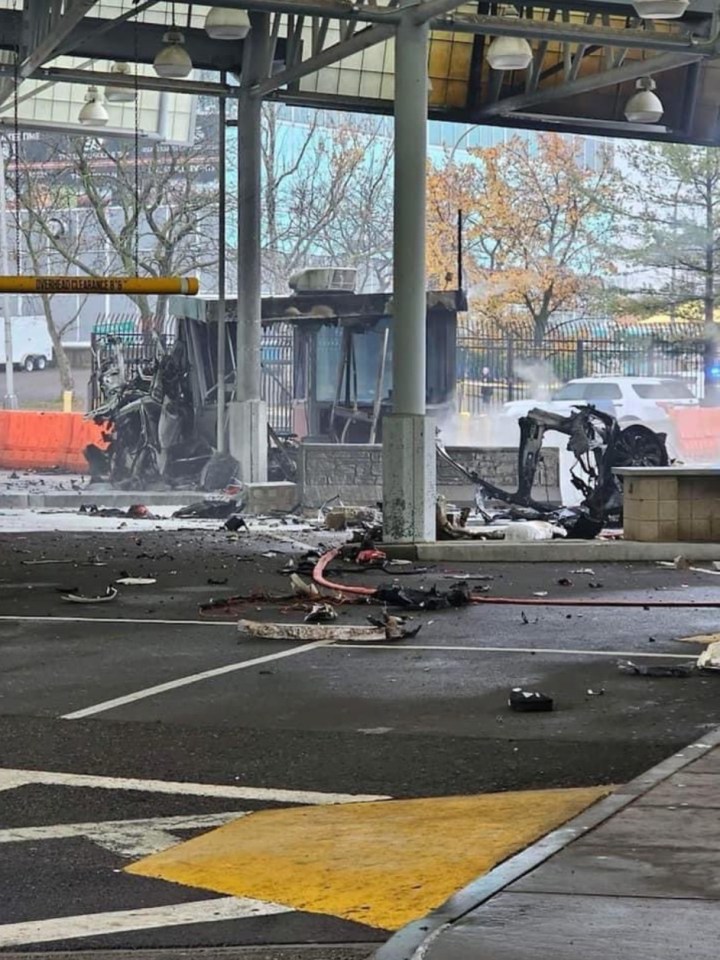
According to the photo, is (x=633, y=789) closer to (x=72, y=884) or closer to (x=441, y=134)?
(x=72, y=884)

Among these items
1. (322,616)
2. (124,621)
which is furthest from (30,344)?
(322,616)

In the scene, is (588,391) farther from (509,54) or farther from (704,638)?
(704,638)

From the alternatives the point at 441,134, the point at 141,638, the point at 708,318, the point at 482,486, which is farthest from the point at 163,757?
the point at 441,134

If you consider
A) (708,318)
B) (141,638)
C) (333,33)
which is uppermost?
(333,33)

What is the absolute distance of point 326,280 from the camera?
30500mm

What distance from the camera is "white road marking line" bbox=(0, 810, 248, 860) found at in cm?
618

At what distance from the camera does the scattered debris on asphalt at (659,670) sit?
1018 cm

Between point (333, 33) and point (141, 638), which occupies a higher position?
point (333, 33)

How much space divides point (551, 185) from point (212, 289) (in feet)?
54.1

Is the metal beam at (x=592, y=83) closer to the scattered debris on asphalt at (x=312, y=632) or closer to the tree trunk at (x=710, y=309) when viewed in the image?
the scattered debris on asphalt at (x=312, y=632)

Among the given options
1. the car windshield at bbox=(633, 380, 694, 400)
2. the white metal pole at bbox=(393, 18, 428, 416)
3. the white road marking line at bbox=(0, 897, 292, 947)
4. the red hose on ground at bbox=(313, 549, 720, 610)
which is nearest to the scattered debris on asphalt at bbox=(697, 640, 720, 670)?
the red hose on ground at bbox=(313, 549, 720, 610)

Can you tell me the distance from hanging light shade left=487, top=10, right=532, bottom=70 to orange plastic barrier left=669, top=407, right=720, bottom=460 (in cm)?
1619

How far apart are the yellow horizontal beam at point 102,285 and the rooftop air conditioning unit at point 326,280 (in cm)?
1071

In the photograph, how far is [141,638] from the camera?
12.2 metres
